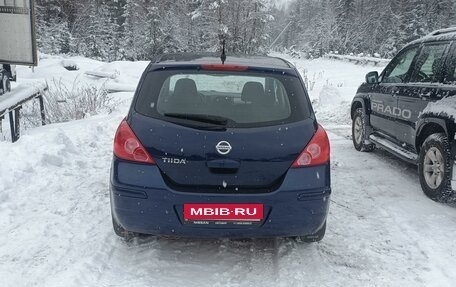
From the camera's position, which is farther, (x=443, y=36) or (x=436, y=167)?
(x=443, y=36)

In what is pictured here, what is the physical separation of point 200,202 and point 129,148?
69 centimetres

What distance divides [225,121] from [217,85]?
38.7 inches

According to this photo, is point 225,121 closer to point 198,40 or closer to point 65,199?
point 65,199

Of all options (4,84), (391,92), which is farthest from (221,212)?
(4,84)

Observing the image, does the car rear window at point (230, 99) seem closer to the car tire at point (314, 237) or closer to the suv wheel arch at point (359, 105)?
the car tire at point (314, 237)

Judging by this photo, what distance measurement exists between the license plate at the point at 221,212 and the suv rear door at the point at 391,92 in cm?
390

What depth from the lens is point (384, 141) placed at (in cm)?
714

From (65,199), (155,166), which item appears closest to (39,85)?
(65,199)

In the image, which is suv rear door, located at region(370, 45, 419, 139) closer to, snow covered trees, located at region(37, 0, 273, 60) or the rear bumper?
the rear bumper

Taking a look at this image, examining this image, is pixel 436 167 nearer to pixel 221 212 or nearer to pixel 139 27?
pixel 221 212

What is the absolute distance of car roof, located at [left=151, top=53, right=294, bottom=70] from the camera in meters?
3.89

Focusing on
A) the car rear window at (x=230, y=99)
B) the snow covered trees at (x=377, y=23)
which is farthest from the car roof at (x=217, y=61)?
the snow covered trees at (x=377, y=23)

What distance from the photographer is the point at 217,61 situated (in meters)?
4.04

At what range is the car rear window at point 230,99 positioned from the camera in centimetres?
362
